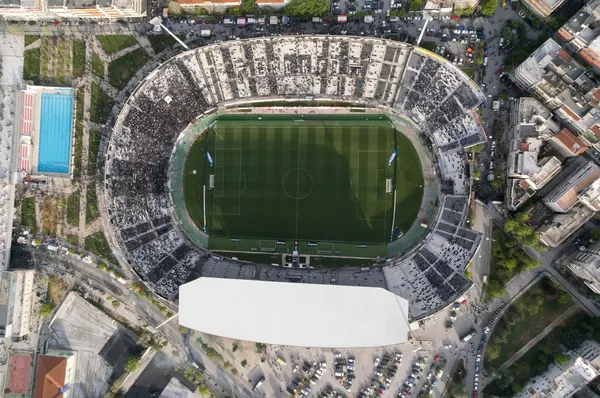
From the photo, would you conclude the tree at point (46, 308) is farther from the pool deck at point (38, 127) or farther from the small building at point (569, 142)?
the small building at point (569, 142)

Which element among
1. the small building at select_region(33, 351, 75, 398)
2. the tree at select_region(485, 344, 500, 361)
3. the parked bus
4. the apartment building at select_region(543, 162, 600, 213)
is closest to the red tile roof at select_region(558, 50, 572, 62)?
the apartment building at select_region(543, 162, 600, 213)

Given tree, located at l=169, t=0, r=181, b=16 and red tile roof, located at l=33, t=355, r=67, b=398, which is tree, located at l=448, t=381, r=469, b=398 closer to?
red tile roof, located at l=33, t=355, r=67, b=398

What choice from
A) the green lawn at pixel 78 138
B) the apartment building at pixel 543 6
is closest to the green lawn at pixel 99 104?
the green lawn at pixel 78 138

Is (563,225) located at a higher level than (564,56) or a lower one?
lower

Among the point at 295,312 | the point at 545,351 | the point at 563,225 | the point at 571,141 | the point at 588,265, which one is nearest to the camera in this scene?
the point at 588,265

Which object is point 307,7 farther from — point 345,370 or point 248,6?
point 345,370

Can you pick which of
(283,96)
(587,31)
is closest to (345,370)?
(283,96)
